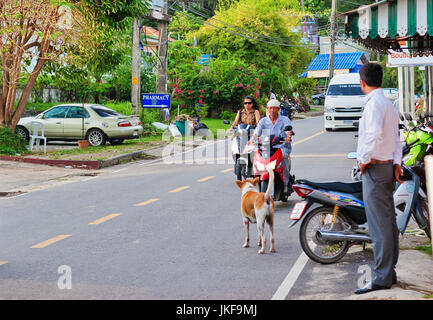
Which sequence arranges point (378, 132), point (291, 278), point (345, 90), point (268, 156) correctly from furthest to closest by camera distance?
1. point (345, 90)
2. point (268, 156)
3. point (291, 278)
4. point (378, 132)

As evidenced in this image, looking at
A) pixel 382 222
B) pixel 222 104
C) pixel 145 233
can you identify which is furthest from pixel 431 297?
pixel 222 104

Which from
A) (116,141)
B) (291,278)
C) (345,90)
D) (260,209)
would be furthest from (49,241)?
(345,90)

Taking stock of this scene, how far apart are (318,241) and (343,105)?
2215 cm

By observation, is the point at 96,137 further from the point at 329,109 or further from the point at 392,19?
the point at 392,19

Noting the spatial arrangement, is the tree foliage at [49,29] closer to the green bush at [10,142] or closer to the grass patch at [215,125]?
the green bush at [10,142]

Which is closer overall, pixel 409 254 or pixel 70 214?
pixel 409 254

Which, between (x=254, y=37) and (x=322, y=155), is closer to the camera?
(x=322, y=155)

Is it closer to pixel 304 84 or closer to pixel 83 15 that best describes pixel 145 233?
pixel 83 15

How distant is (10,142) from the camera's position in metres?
20.4

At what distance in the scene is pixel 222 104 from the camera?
133ft

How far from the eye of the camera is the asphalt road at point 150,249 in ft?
21.5

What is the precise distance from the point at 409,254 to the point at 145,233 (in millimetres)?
3581

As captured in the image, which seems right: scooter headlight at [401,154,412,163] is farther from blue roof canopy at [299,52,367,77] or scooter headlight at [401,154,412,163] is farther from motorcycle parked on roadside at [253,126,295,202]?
blue roof canopy at [299,52,367,77]
